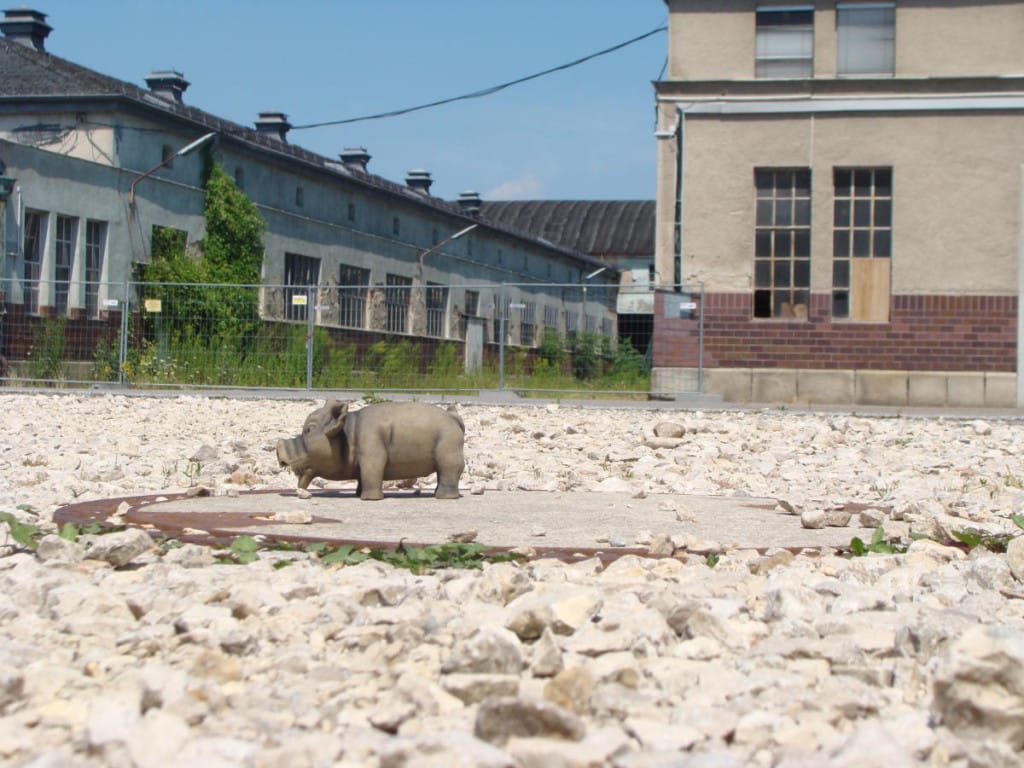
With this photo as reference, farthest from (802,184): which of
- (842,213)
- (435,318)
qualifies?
(435,318)

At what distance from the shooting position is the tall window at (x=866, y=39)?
21.5 m

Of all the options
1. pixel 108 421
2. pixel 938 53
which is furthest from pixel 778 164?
pixel 108 421

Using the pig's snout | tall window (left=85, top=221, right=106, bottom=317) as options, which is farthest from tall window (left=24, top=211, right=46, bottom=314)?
the pig's snout

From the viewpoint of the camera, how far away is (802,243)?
21.3 m

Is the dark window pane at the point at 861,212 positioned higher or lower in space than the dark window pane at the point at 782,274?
higher

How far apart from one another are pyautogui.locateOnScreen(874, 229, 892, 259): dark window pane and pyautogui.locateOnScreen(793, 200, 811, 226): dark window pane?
3.42 feet

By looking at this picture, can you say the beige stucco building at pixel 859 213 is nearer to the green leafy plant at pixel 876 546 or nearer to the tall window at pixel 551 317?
the tall window at pixel 551 317

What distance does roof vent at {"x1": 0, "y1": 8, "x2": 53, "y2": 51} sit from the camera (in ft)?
97.3

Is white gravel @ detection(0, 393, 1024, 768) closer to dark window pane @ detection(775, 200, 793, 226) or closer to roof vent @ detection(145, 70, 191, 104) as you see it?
dark window pane @ detection(775, 200, 793, 226)

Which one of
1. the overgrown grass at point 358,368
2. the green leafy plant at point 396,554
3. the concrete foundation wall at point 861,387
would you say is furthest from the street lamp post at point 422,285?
the green leafy plant at point 396,554

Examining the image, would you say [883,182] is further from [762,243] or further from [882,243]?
[762,243]

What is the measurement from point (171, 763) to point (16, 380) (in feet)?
63.7

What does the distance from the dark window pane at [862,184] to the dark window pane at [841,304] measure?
1.50 metres

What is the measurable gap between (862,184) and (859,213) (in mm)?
456
